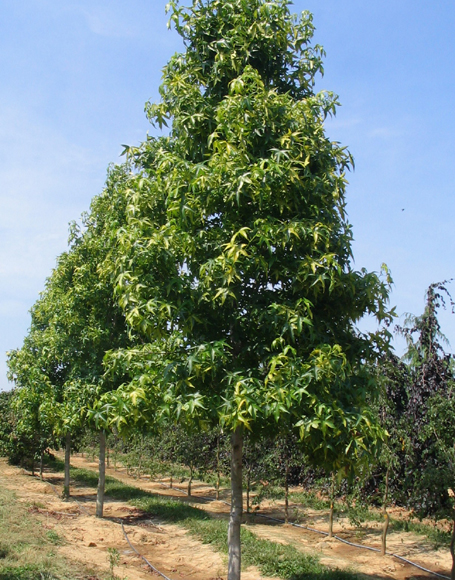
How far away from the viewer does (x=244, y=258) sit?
6020 millimetres

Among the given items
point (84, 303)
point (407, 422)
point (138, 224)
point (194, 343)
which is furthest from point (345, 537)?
point (138, 224)

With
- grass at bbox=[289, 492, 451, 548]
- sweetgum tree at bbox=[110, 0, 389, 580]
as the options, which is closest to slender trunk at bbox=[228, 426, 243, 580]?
sweetgum tree at bbox=[110, 0, 389, 580]

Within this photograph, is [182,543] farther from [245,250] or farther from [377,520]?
[245,250]

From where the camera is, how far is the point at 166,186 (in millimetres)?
6406

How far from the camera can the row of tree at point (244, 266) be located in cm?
554

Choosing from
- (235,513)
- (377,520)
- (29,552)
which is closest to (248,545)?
(29,552)

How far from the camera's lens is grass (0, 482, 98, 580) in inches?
307

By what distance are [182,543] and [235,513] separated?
7146 millimetres

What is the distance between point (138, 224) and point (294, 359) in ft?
8.37

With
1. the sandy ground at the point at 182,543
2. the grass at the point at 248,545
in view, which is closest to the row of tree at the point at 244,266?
the grass at the point at 248,545

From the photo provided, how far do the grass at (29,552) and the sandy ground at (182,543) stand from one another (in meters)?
0.49

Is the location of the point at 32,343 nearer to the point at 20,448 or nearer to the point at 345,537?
the point at 20,448

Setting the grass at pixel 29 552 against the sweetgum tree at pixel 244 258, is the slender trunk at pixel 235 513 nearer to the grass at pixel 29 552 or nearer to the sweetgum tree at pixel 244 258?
the sweetgum tree at pixel 244 258

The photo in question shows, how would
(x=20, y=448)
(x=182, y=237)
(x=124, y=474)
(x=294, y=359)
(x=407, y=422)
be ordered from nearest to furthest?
(x=294, y=359)
(x=182, y=237)
(x=407, y=422)
(x=20, y=448)
(x=124, y=474)
